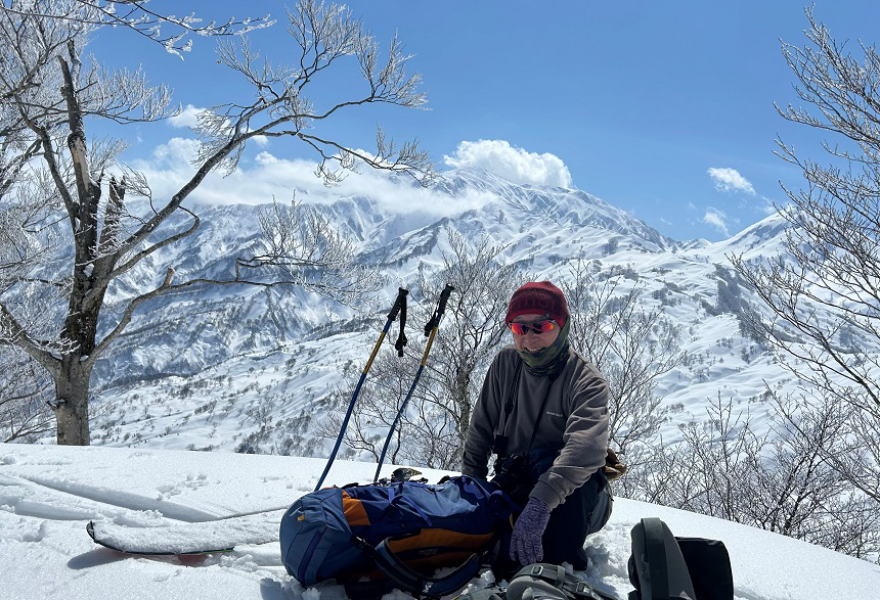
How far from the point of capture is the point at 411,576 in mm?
2188

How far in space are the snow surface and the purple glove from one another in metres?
0.29

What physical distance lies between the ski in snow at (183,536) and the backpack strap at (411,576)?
821 millimetres

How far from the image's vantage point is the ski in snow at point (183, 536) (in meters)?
2.49

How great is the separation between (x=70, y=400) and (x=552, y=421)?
761cm

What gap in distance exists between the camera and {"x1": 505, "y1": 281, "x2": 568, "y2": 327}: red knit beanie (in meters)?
2.82

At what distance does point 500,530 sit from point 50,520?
2.47 m

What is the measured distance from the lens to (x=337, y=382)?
442 ft

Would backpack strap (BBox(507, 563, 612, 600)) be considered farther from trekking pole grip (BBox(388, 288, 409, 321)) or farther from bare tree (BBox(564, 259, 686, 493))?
bare tree (BBox(564, 259, 686, 493))

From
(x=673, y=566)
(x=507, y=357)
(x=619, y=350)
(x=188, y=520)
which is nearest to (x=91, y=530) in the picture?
(x=188, y=520)

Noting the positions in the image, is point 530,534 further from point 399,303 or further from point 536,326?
point 399,303

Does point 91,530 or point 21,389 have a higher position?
point 21,389

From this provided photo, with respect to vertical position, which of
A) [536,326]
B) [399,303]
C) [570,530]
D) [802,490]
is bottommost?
[802,490]

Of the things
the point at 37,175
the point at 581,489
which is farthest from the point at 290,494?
the point at 37,175

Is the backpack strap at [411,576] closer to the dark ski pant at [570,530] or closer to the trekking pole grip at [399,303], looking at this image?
the dark ski pant at [570,530]
